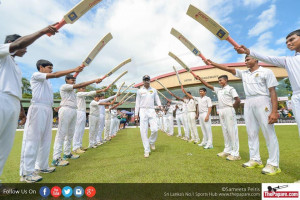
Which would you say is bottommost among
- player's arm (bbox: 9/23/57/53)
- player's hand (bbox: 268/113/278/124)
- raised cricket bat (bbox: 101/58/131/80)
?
player's hand (bbox: 268/113/278/124)

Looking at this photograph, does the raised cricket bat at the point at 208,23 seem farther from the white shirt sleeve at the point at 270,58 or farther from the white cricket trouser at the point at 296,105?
the white cricket trouser at the point at 296,105

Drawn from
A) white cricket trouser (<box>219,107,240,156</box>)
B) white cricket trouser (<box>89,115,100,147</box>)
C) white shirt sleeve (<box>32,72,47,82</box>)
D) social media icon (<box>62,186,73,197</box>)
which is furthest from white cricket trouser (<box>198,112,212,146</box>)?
white shirt sleeve (<box>32,72,47,82</box>)

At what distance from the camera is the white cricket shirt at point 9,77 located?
8.38 feet

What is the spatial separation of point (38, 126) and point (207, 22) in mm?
4624

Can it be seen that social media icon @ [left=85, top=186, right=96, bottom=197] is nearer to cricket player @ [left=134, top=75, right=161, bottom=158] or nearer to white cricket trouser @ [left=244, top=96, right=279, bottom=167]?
cricket player @ [left=134, top=75, right=161, bottom=158]

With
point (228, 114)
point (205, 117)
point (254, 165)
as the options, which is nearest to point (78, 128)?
point (205, 117)

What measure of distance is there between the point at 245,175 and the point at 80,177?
3.39 metres

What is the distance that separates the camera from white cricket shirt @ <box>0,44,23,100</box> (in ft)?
8.38

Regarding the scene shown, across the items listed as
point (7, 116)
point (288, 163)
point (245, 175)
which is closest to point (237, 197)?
point (245, 175)

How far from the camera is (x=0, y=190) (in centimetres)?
272

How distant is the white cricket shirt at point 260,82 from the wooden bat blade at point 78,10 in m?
4.14

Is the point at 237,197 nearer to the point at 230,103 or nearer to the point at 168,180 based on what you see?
the point at 168,180

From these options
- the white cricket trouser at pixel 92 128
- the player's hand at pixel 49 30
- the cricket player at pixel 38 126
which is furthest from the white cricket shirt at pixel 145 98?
the player's hand at pixel 49 30

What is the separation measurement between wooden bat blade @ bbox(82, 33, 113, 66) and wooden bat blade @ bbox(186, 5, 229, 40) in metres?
2.66
